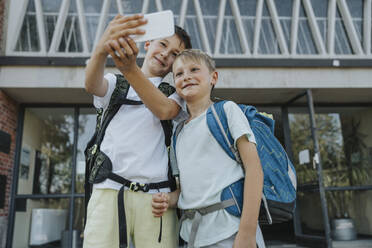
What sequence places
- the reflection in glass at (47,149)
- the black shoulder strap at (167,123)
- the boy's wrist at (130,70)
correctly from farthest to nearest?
the reflection in glass at (47,149) → the black shoulder strap at (167,123) → the boy's wrist at (130,70)

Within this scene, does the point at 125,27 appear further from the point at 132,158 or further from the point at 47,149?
the point at 47,149

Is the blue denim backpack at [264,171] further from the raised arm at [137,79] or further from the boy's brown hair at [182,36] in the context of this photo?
the boy's brown hair at [182,36]

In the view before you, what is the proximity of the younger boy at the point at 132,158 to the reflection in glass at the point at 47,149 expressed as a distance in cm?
603

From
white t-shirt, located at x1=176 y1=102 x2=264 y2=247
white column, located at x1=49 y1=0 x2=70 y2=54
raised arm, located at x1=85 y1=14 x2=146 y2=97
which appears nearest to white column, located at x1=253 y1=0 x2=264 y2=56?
white column, located at x1=49 y1=0 x2=70 y2=54

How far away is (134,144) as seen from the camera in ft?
5.32

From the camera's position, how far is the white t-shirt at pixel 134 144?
1589 millimetres

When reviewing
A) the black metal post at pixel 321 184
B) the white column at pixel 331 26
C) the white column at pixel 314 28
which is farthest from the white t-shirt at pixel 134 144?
the white column at pixel 331 26

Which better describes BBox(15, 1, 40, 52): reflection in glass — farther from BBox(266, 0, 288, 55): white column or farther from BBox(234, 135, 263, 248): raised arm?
BBox(234, 135, 263, 248): raised arm

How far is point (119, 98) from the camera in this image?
1.68m

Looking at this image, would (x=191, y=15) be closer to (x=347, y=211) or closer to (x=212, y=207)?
(x=347, y=211)

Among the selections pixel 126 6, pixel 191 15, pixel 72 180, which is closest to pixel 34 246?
pixel 72 180

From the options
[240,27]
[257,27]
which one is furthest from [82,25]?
[257,27]

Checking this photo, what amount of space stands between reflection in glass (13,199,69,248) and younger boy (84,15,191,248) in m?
6.00

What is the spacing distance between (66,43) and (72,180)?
3.02 m
